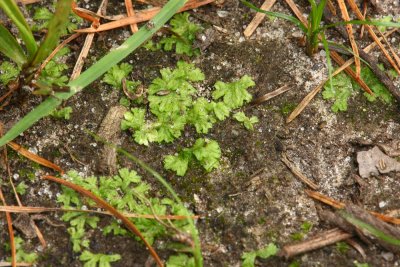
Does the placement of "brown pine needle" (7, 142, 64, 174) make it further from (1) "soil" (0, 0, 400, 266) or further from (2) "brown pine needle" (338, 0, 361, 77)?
(2) "brown pine needle" (338, 0, 361, 77)

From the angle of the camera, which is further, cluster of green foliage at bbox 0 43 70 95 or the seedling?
cluster of green foliage at bbox 0 43 70 95

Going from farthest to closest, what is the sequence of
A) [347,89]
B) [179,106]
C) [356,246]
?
[347,89] < [179,106] < [356,246]

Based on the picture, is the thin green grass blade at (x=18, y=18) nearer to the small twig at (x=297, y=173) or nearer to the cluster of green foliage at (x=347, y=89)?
the small twig at (x=297, y=173)

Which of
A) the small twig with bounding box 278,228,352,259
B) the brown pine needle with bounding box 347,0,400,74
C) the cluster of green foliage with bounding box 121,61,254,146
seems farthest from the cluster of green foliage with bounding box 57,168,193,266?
the brown pine needle with bounding box 347,0,400,74

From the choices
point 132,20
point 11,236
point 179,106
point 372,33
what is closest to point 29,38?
point 132,20

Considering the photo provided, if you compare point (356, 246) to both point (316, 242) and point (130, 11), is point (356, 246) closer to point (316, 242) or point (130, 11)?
point (316, 242)

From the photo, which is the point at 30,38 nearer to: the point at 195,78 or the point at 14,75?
the point at 14,75
